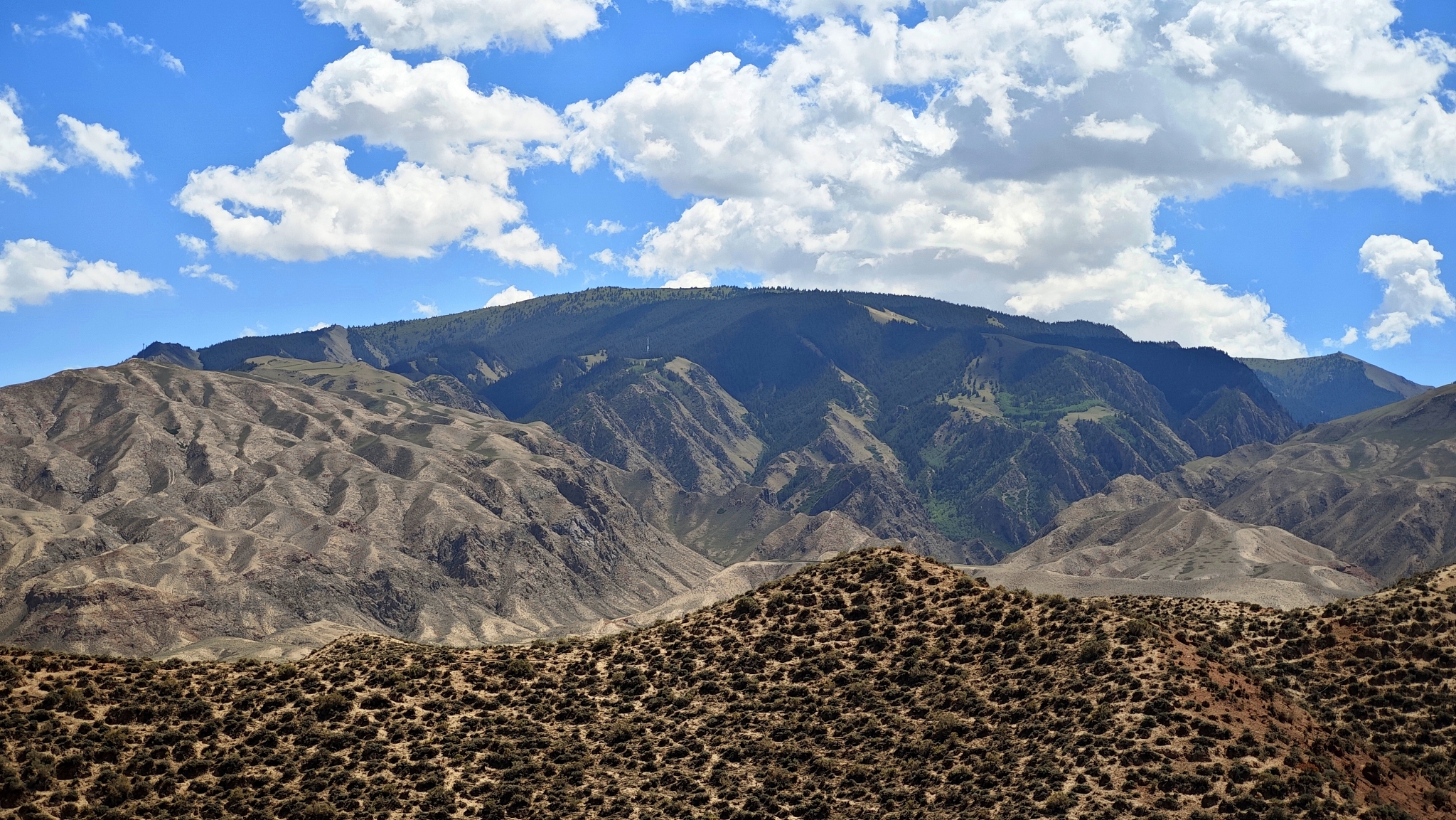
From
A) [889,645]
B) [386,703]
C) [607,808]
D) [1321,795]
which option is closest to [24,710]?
[386,703]

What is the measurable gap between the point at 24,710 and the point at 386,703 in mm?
18200

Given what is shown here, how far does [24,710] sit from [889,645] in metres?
47.2

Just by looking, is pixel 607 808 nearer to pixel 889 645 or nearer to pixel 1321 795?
pixel 889 645

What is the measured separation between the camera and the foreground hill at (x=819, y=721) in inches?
2324

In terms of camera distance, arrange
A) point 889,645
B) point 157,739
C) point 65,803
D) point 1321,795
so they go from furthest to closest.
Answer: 1. point 889,645
2. point 157,739
3. point 65,803
4. point 1321,795

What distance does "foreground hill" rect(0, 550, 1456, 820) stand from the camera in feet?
194

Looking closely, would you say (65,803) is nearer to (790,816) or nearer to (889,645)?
(790,816)

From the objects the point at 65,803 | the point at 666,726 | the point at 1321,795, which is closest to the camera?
the point at 1321,795

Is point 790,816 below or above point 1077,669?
below

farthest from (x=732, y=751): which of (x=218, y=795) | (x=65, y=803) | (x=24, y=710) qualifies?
(x=24, y=710)

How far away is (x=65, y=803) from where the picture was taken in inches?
2426

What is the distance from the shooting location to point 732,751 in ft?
227

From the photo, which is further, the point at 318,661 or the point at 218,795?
the point at 318,661

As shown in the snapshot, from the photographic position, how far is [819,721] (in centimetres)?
7150
